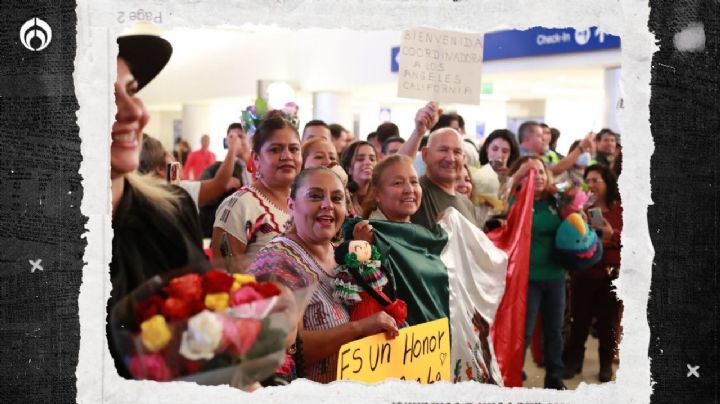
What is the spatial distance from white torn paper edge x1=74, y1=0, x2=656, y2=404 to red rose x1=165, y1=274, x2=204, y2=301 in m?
0.20

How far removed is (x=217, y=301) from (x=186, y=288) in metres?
0.06

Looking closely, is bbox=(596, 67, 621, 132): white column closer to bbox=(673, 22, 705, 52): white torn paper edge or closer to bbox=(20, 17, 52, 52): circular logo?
bbox=(673, 22, 705, 52): white torn paper edge

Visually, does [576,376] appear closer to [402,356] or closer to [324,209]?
[402,356]

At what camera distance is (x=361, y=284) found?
2.12 m

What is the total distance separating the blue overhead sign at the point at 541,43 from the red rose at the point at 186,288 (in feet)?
24.4

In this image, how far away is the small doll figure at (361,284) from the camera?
2092 millimetres

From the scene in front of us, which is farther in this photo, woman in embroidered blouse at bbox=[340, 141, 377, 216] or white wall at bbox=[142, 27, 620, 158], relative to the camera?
A: white wall at bbox=[142, 27, 620, 158]

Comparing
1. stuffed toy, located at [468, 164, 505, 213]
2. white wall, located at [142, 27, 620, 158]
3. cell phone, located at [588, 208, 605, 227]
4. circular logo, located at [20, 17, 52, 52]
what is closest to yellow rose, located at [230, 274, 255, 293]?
circular logo, located at [20, 17, 52, 52]

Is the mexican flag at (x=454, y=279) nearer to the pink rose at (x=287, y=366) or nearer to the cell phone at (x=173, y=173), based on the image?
the pink rose at (x=287, y=366)

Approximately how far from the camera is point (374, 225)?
235cm

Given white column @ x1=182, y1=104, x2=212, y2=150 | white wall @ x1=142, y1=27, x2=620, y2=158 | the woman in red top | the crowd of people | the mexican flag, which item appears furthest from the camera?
white column @ x1=182, y1=104, x2=212, y2=150

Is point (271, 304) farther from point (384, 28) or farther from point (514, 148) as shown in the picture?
→ point (514, 148)

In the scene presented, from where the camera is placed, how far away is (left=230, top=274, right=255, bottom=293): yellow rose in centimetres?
133

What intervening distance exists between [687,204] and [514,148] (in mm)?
3312
